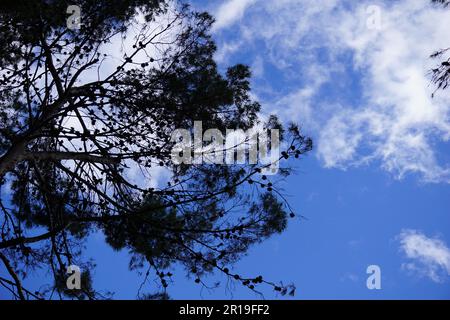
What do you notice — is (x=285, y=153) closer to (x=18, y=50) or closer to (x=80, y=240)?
(x=80, y=240)

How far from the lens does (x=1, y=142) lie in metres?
5.55

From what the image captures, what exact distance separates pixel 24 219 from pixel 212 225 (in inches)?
95.1

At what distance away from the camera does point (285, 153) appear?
4207 mm

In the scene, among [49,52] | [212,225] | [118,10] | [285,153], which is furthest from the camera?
[118,10]

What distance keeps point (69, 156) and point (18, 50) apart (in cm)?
159
